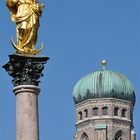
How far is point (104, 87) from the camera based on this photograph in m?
149

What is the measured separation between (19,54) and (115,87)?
12325 cm

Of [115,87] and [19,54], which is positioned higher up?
[115,87]

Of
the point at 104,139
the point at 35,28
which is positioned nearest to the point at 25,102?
the point at 35,28

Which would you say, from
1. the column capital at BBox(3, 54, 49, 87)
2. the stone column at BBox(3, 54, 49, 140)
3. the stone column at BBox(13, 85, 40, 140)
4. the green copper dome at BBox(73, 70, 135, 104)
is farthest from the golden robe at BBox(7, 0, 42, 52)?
the green copper dome at BBox(73, 70, 135, 104)

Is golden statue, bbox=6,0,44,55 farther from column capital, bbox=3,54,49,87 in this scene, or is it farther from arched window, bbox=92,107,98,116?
arched window, bbox=92,107,98,116

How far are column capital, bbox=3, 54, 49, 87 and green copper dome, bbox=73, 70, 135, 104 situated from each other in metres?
121

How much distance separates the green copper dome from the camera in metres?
148

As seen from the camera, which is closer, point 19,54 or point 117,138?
point 19,54

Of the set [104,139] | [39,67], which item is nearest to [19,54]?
[39,67]

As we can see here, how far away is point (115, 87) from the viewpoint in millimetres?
149750

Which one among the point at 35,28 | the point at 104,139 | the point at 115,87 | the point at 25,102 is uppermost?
the point at 115,87

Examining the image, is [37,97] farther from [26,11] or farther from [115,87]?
[115,87]

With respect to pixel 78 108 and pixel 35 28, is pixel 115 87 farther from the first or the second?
pixel 35 28

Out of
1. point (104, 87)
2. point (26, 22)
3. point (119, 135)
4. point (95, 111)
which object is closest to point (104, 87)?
point (104, 87)
